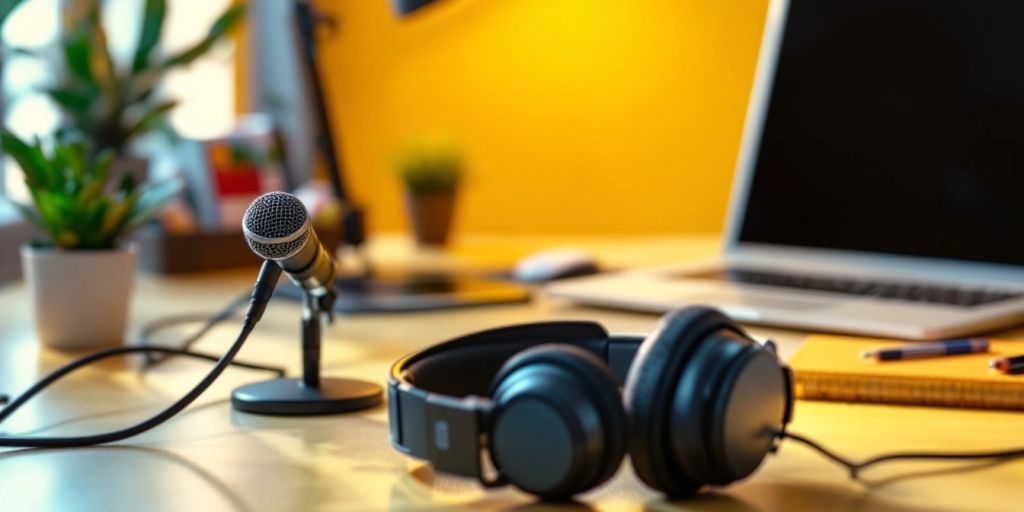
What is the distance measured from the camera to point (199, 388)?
639mm

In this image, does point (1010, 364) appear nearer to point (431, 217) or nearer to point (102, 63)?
point (431, 217)

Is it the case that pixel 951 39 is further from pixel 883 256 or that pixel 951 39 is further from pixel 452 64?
pixel 452 64

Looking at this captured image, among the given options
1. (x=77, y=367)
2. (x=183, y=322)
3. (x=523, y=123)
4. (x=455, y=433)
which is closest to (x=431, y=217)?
(x=183, y=322)

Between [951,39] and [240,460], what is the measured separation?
33.4 inches

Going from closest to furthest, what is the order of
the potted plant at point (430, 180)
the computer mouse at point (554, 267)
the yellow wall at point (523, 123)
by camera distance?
the computer mouse at point (554, 267)
the potted plant at point (430, 180)
the yellow wall at point (523, 123)

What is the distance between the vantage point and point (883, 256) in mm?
1208

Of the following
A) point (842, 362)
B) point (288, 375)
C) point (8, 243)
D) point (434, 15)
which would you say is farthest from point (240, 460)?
point (434, 15)

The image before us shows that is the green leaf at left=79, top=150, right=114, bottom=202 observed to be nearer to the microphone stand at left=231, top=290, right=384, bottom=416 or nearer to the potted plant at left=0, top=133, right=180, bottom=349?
the potted plant at left=0, top=133, right=180, bottom=349

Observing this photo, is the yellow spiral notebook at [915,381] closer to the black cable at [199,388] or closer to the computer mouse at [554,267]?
the black cable at [199,388]

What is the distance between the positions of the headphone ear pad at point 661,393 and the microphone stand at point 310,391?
0.88ft

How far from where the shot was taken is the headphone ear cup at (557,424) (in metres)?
0.50

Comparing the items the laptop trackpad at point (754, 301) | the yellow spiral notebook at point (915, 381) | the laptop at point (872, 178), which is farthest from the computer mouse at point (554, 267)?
the yellow spiral notebook at point (915, 381)

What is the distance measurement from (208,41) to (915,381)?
52.4 inches

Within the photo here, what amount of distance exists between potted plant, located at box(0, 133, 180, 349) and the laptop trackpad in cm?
51
